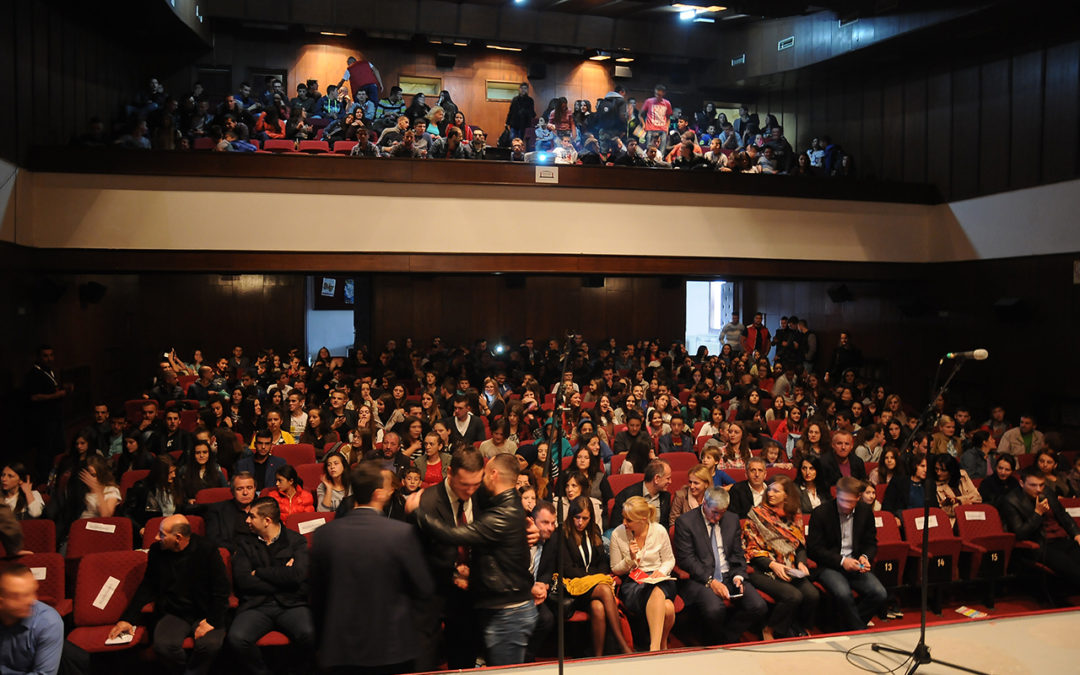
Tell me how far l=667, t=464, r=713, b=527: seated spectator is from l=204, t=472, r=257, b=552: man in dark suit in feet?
8.53

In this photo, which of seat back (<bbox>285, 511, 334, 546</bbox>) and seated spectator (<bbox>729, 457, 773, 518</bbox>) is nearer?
seat back (<bbox>285, 511, 334, 546</bbox>)

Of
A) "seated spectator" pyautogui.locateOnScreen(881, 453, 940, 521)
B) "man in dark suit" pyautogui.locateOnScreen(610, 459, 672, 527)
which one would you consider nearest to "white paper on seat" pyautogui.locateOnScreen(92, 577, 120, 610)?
"man in dark suit" pyautogui.locateOnScreen(610, 459, 672, 527)

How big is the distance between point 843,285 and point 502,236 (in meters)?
6.46

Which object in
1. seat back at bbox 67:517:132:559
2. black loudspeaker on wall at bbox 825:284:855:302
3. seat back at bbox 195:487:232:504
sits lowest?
seat back at bbox 67:517:132:559

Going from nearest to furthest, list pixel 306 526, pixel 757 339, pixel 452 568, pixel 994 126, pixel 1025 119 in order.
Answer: pixel 452 568 → pixel 306 526 → pixel 1025 119 → pixel 994 126 → pixel 757 339

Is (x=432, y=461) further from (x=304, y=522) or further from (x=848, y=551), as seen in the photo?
(x=848, y=551)

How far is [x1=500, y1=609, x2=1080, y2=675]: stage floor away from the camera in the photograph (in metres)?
3.33

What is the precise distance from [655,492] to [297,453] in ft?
10.2

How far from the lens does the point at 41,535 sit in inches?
184

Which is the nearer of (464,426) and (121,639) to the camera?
(121,639)

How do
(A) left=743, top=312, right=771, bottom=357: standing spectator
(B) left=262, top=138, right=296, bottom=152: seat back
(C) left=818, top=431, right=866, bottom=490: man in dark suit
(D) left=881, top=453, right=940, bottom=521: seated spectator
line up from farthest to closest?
1. (A) left=743, top=312, right=771, bottom=357: standing spectator
2. (B) left=262, top=138, right=296, bottom=152: seat back
3. (C) left=818, top=431, right=866, bottom=490: man in dark suit
4. (D) left=881, top=453, right=940, bottom=521: seated spectator

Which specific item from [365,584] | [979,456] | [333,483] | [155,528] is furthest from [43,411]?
[979,456]

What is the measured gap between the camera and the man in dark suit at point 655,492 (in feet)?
16.6

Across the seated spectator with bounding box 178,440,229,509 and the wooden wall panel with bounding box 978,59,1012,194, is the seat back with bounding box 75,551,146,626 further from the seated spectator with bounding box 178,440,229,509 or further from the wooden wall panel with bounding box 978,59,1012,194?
the wooden wall panel with bounding box 978,59,1012,194
